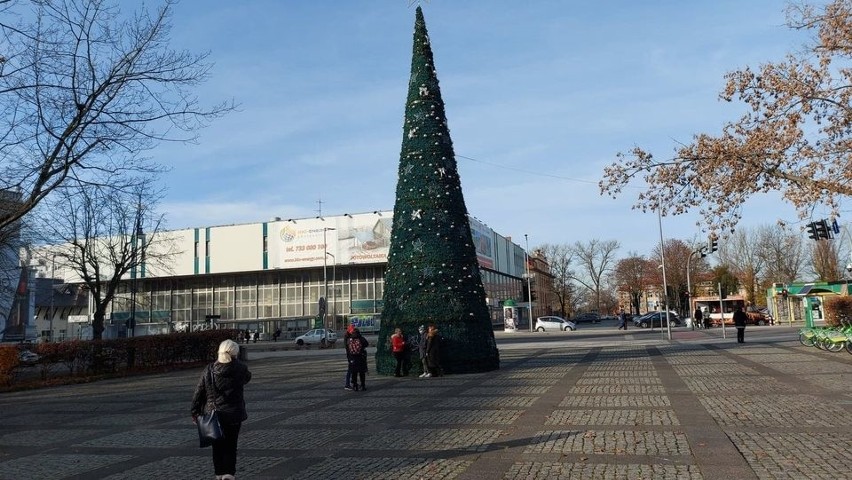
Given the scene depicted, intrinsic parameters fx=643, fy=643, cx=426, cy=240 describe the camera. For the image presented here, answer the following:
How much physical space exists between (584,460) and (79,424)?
9650 mm

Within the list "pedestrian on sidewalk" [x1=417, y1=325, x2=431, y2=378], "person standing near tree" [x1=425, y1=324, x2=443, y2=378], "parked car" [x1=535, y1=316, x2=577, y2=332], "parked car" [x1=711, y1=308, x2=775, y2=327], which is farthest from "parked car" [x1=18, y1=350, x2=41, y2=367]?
"parked car" [x1=711, y1=308, x2=775, y2=327]

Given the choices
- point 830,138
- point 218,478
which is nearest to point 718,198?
point 830,138

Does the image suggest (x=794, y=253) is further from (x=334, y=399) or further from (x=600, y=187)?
(x=334, y=399)

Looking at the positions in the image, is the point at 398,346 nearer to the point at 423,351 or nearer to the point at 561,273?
the point at 423,351

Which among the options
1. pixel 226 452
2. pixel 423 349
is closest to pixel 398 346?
pixel 423 349

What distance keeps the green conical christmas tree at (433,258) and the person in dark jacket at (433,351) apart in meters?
0.39

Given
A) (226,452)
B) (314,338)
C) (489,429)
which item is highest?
(226,452)

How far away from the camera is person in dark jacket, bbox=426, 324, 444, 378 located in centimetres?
1686

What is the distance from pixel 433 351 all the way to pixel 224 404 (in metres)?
11.2

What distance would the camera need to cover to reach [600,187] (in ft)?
55.2

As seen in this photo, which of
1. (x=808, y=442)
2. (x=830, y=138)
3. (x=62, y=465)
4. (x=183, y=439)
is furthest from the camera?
(x=830, y=138)

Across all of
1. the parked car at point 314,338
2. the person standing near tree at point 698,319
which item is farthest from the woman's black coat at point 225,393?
the person standing near tree at point 698,319

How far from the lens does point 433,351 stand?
17.0 meters

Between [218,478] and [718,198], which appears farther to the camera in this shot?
[718,198]
